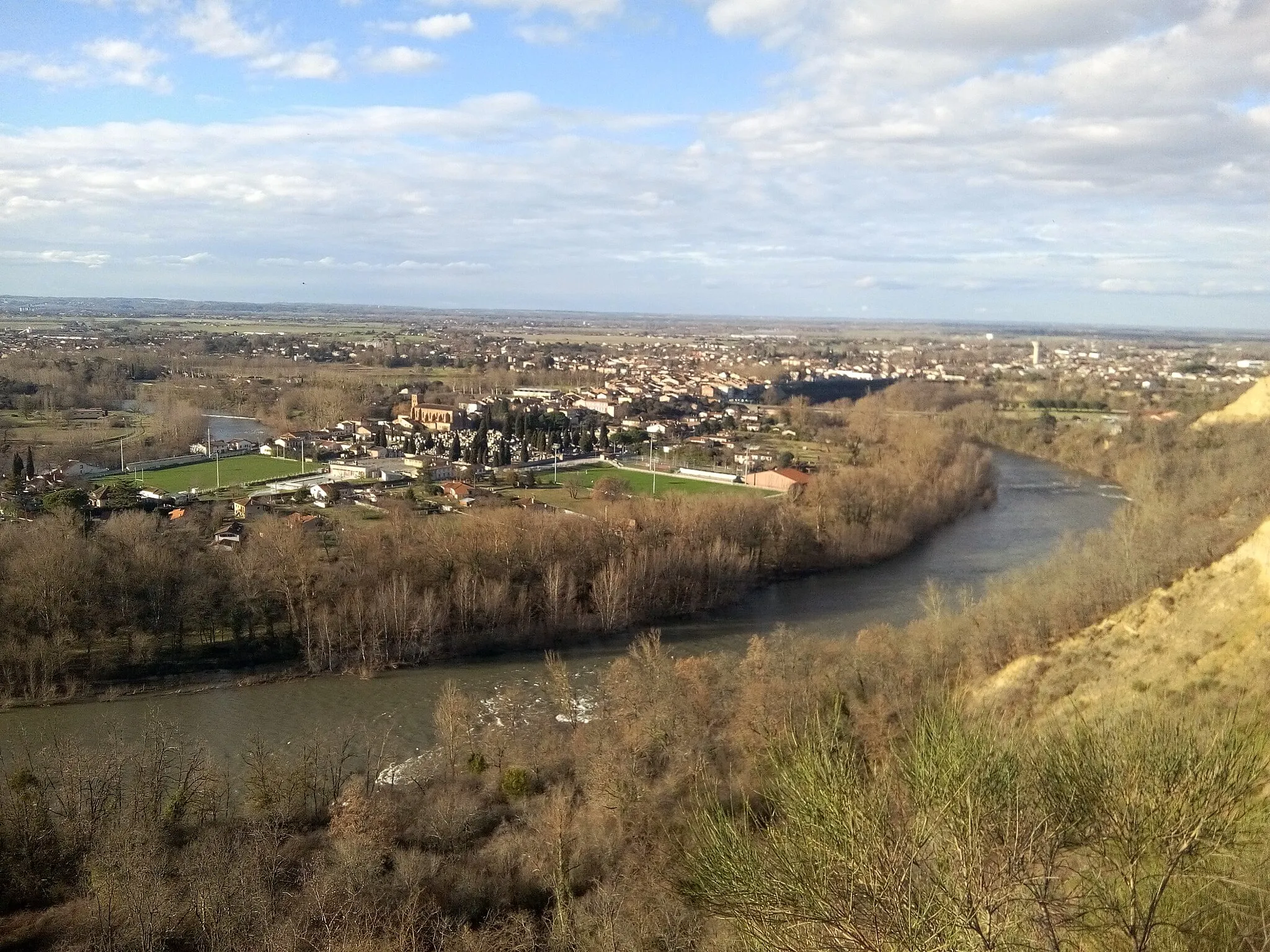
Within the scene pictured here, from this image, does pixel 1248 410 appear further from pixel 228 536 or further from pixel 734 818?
pixel 734 818

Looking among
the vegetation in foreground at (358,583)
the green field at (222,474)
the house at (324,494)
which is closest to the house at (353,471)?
the green field at (222,474)

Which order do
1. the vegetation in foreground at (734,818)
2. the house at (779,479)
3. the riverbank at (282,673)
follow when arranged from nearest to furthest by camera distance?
1. the vegetation in foreground at (734,818)
2. the riverbank at (282,673)
3. the house at (779,479)

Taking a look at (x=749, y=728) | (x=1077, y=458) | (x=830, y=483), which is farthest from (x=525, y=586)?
(x=1077, y=458)

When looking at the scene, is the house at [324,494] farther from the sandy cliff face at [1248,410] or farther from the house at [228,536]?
the sandy cliff face at [1248,410]

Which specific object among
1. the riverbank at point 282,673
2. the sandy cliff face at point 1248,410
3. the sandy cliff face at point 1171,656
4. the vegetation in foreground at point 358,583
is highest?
the sandy cliff face at point 1248,410

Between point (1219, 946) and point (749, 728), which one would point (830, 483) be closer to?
point (749, 728)

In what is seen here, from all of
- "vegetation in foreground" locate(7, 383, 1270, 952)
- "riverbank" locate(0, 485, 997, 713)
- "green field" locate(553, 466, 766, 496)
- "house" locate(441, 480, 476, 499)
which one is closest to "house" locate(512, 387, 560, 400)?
"green field" locate(553, 466, 766, 496)

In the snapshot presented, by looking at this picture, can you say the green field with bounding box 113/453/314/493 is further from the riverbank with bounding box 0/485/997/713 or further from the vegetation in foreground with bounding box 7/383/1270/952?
the vegetation in foreground with bounding box 7/383/1270/952
